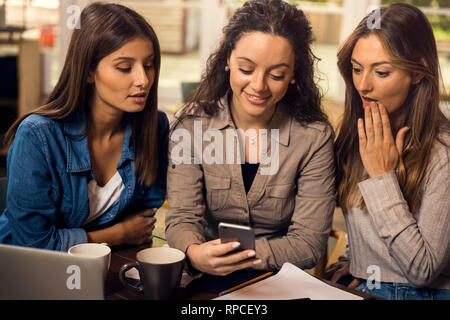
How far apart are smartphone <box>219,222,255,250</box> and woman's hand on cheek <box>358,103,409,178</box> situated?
0.51 meters

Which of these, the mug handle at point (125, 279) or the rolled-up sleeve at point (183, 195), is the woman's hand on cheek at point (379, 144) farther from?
the mug handle at point (125, 279)

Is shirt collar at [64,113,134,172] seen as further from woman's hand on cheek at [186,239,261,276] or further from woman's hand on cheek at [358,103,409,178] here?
woman's hand on cheek at [358,103,409,178]

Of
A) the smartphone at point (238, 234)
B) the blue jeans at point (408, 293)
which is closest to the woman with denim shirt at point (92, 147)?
the smartphone at point (238, 234)

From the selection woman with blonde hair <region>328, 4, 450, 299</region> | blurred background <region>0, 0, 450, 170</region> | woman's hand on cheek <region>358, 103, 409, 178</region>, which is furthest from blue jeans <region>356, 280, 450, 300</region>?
blurred background <region>0, 0, 450, 170</region>

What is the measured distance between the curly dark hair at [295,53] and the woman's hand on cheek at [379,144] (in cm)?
16

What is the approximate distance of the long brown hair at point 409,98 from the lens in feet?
4.65

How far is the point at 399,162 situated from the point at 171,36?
3066 millimetres

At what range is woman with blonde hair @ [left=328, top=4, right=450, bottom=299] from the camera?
4.58 ft

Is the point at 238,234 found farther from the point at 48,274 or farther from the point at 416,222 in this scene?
the point at 416,222

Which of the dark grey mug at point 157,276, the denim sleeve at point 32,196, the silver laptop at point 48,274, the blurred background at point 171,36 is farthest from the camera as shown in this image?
the blurred background at point 171,36

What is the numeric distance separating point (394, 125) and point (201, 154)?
0.60 m

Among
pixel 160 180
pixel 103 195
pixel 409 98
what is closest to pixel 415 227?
pixel 409 98

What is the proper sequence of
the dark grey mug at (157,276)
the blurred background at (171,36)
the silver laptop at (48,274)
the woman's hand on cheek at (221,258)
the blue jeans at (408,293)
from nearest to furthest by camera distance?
the silver laptop at (48,274) < the dark grey mug at (157,276) < the woman's hand on cheek at (221,258) < the blue jeans at (408,293) < the blurred background at (171,36)
